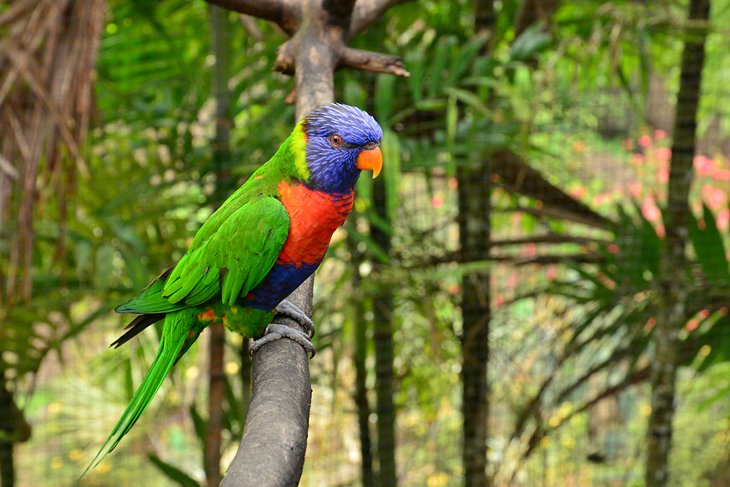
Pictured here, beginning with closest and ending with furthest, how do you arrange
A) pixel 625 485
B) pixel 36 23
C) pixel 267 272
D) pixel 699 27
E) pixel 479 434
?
pixel 267 272, pixel 36 23, pixel 699 27, pixel 479 434, pixel 625 485

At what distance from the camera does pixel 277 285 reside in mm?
856

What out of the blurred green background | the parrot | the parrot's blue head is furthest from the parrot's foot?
the blurred green background

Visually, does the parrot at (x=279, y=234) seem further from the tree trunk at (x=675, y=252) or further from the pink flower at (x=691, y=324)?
the pink flower at (x=691, y=324)

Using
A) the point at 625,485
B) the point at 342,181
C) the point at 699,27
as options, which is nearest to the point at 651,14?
the point at 699,27

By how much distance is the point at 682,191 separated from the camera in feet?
5.39

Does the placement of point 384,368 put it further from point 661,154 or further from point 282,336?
point 661,154

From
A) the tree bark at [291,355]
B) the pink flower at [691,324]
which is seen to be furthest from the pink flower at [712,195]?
the tree bark at [291,355]

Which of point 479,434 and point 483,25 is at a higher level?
point 483,25

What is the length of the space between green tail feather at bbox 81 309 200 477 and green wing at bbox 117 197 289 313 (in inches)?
0.9

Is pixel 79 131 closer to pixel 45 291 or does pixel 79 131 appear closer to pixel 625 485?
pixel 45 291

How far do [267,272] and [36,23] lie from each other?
1.70ft

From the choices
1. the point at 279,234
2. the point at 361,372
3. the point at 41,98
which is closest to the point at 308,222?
the point at 279,234

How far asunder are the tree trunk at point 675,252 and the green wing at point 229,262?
103cm

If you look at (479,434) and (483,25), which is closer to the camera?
(483,25)
